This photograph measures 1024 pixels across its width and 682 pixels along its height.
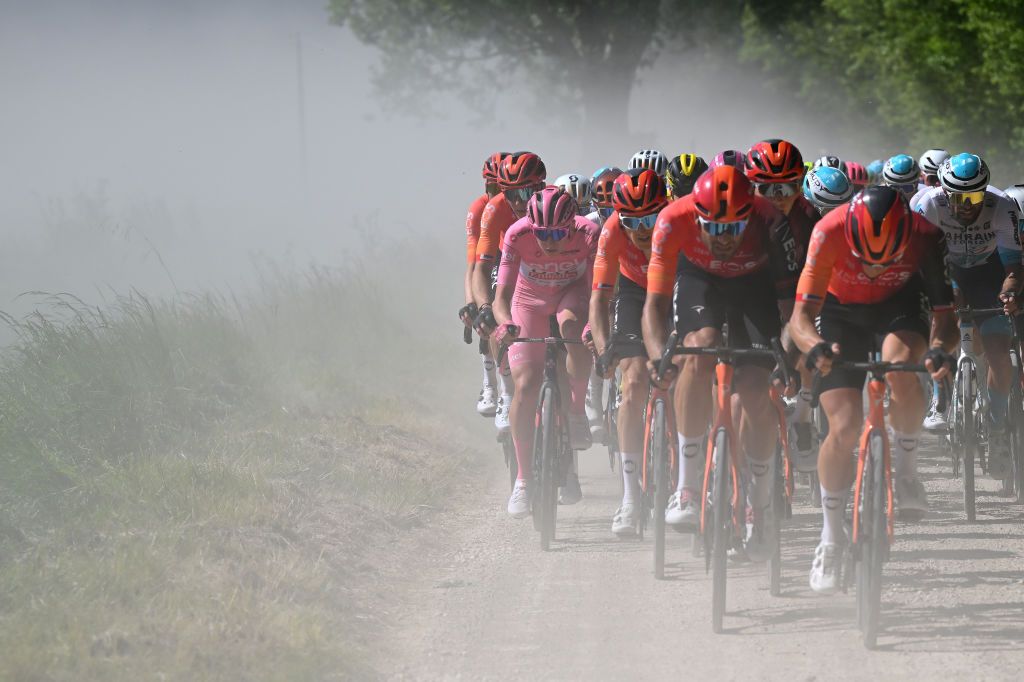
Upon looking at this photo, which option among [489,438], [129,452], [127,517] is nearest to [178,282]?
[489,438]

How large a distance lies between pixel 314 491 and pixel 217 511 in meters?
1.31

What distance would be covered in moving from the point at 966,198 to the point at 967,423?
1488 mm

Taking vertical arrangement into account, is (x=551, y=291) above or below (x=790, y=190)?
below

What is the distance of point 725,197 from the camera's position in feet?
23.2

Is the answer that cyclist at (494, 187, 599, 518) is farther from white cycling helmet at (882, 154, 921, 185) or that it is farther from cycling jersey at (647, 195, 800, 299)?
white cycling helmet at (882, 154, 921, 185)

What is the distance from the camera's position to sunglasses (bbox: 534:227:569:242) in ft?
29.6

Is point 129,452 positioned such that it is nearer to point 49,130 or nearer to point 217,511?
point 217,511

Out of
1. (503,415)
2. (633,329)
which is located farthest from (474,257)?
(633,329)

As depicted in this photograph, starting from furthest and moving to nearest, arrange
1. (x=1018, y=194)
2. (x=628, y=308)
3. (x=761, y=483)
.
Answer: (x=1018, y=194) → (x=628, y=308) → (x=761, y=483)

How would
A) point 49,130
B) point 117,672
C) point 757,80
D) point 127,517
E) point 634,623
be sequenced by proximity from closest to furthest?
point 117,672 → point 634,623 → point 127,517 → point 49,130 → point 757,80

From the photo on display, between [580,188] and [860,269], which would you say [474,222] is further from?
[860,269]

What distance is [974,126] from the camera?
106 feet

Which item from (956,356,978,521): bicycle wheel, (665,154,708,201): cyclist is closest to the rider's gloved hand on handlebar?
(956,356,978,521): bicycle wheel

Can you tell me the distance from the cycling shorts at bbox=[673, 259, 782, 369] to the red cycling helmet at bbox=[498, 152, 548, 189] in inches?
101
